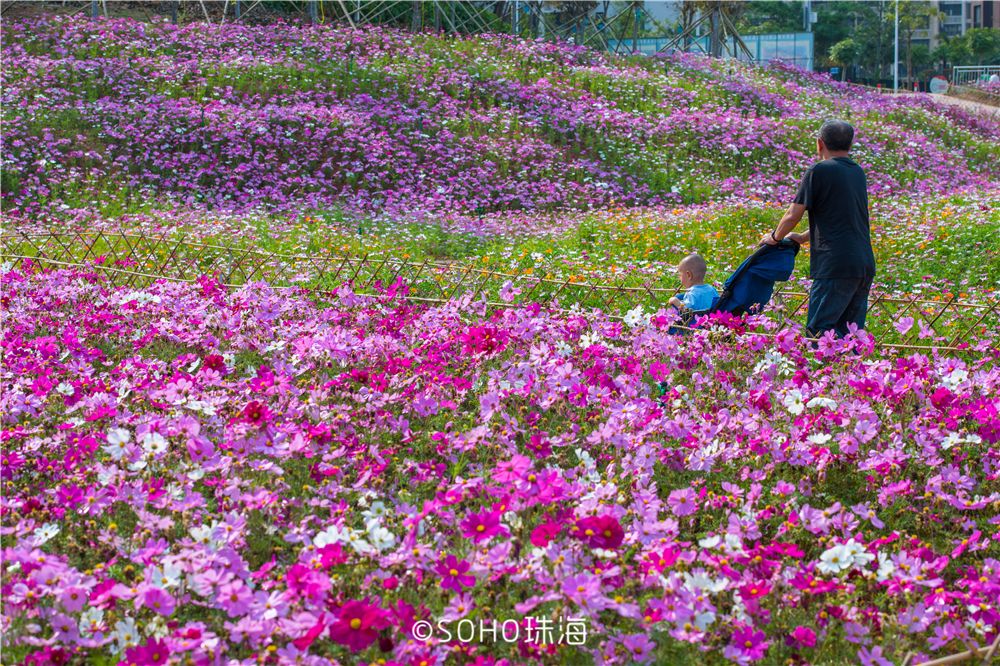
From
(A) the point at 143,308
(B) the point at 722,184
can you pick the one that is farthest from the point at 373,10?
(A) the point at 143,308

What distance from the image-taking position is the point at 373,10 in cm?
2539

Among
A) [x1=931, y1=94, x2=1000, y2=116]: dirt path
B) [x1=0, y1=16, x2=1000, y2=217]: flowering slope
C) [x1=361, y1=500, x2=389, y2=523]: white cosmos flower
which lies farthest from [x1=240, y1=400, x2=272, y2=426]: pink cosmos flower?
[x1=931, y1=94, x2=1000, y2=116]: dirt path

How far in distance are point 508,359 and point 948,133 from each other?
21473 mm

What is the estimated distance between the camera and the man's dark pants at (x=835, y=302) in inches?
209

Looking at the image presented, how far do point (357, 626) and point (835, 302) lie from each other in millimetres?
3998

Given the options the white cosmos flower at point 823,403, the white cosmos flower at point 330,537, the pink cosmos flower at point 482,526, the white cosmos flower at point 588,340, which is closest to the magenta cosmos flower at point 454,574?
the pink cosmos flower at point 482,526

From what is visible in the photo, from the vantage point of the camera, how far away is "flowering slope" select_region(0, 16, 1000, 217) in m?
13.1

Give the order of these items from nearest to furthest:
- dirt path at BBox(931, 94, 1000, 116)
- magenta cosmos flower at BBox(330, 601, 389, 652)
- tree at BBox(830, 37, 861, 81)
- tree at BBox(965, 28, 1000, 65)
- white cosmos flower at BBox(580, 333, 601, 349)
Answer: magenta cosmos flower at BBox(330, 601, 389, 652), white cosmos flower at BBox(580, 333, 601, 349), dirt path at BBox(931, 94, 1000, 116), tree at BBox(830, 37, 861, 81), tree at BBox(965, 28, 1000, 65)

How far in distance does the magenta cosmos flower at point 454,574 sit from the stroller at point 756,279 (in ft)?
10.5

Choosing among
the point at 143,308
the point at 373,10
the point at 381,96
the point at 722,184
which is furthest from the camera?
the point at 373,10

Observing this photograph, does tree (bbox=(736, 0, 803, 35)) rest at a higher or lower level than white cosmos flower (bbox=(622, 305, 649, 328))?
higher

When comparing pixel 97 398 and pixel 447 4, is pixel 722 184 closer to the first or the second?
pixel 97 398

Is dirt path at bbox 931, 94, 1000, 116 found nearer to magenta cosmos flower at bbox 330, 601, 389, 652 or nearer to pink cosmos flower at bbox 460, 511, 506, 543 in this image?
pink cosmos flower at bbox 460, 511, 506, 543

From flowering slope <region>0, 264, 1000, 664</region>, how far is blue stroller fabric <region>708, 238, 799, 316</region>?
1.89 feet
